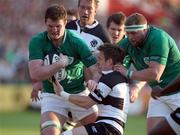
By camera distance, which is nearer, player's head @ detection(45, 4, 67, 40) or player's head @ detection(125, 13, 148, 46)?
player's head @ detection(45, 4, 67, 40)

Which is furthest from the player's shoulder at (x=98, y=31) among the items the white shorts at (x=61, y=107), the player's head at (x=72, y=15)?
the white shorts at (x=61, y=107)

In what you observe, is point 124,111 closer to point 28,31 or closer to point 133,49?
point 133,49

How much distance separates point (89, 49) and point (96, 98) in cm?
139

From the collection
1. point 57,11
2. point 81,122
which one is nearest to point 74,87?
point 81,122

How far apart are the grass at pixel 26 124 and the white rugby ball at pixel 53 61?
8.05 meters

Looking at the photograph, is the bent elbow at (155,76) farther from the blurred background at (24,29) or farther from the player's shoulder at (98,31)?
the blurred background at (24,29)

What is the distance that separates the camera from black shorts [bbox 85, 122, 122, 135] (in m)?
9.24

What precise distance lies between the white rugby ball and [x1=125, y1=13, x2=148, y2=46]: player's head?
3.60 ft

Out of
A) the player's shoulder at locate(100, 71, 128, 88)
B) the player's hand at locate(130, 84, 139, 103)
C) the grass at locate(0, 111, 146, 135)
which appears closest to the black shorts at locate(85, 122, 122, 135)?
the player's shoulder at locate(100, 71, 128, 88)

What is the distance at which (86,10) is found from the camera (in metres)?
11.4

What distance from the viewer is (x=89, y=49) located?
34.7 feet

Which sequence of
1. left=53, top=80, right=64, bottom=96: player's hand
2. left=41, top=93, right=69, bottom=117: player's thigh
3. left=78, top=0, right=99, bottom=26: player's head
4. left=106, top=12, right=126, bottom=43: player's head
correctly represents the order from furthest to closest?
left=106, top=12, right=126, bottom=43: player's head, left=78, top=0, right=99, bottom=26: player's head, left=41, top=93, right=69, bottom=117: player's thigh, left=53, top=80, right=64, bottom=96: player's hand

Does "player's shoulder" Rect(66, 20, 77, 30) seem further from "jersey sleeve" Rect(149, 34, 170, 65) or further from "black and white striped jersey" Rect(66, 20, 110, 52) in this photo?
"jersey sleeve" Rect(149, 34, 170, 65)

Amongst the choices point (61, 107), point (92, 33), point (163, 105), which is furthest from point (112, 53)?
point (92, 33)
